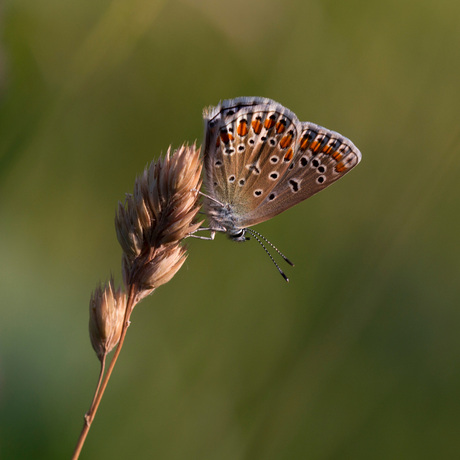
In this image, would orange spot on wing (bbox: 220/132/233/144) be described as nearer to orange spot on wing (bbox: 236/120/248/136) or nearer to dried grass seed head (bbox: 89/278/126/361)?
orange spot on wing (bbox: 236/120/248/136)

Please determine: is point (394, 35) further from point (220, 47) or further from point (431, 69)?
point (220, 47)

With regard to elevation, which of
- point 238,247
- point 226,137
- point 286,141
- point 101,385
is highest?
point 286,141

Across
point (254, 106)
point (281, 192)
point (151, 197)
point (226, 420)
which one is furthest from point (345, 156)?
point (226, 420)

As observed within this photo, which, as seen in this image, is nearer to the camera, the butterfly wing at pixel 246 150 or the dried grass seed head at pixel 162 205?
the dried grass seed head at pixel 162 205

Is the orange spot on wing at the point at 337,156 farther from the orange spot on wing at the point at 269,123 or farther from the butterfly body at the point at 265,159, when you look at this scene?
the orange spot on wing at the point at 269,123

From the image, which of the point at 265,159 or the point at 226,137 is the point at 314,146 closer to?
the point at 265,159

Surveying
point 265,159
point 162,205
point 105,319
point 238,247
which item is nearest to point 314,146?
point 265,159

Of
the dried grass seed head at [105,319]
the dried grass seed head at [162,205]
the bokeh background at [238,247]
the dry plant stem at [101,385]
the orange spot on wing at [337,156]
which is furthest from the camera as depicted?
the orange spot on wing at [337,156]

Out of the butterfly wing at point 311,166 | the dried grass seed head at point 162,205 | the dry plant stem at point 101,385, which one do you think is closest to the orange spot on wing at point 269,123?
the butterfly wing at point 311,166
